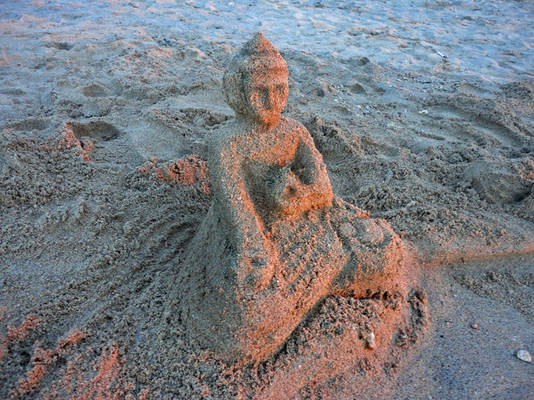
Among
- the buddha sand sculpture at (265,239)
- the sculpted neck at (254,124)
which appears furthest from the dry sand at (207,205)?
the sculpted neck at (254,124)

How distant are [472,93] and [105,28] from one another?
596cm

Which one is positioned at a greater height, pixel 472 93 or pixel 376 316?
pixel 472 93

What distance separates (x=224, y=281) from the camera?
5.85ft

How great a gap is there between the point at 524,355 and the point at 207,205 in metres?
2.18

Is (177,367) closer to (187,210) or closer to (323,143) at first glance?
(187,210)

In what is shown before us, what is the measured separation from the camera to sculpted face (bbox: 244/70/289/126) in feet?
5.66

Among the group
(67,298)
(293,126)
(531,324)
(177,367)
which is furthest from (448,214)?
(67,298)

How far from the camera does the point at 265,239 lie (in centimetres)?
183

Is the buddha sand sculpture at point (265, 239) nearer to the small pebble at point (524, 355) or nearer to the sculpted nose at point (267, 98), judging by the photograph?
the sculpted nose at point (267, 98)

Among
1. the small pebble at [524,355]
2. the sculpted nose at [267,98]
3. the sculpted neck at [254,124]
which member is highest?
the sculpted nose at [267,98]

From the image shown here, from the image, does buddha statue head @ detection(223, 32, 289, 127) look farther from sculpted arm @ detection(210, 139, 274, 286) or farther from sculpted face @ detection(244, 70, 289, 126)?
sculpted arm @ detection(210, 139, 274, 286)

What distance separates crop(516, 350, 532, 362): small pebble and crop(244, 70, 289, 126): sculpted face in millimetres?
1828

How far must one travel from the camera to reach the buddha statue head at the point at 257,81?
5.64ft

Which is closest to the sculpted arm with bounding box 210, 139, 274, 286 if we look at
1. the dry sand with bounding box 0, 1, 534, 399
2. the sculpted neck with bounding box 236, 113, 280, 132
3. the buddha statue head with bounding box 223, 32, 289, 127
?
the sculpted neck with bounding box 236, 113, 280, 132
